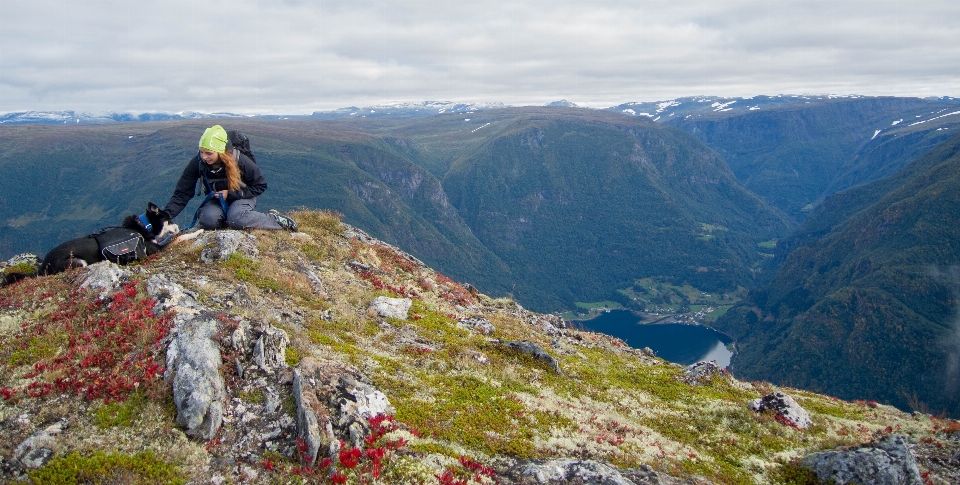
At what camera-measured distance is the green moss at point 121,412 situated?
949cm

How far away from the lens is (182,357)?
1098 centimetres

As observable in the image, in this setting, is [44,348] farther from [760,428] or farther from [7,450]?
[760,428]

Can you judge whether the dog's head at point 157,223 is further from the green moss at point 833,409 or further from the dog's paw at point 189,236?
the green moss at point 833,409

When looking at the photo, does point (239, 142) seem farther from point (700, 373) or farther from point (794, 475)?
point (794, 475)

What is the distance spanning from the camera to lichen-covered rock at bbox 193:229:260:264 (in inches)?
734

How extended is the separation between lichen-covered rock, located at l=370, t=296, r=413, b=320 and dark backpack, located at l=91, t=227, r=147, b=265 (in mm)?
8399

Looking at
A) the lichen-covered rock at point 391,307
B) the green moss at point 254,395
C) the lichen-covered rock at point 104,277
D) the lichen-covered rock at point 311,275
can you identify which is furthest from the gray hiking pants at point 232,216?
the green moss at point 254,395

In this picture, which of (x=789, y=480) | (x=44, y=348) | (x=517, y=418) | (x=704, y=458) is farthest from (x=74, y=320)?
(x=789, y=480)

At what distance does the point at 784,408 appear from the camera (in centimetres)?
1661

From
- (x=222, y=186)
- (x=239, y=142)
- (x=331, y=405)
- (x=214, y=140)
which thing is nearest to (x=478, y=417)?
(x=331, y=405)

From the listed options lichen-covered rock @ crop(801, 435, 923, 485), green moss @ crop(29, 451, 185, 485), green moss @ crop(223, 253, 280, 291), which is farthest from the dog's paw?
lichen-covered rock @ crop(801, 435, 923, 485)

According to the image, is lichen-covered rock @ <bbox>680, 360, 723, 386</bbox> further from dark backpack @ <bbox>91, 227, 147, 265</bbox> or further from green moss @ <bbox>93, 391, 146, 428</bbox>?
dark backpack @ <bbox>91, 227, 147, 265</bbox>

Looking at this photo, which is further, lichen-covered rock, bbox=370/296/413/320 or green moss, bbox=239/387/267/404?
lichen-covered rock, bbox=370/296/413/320

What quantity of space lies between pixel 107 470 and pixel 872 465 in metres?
16.5
